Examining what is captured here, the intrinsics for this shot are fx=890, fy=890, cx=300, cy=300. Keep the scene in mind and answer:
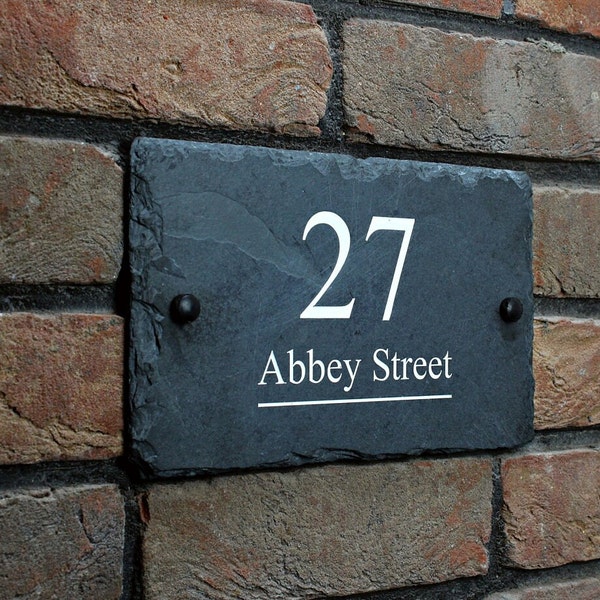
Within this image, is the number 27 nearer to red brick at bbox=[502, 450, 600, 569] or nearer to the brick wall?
the brick wall

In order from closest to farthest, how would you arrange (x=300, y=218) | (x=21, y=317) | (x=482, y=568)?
(x=21, y=317)
(x=300, y=218)
(x=482, y=568)

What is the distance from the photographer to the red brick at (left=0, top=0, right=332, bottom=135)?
779mm

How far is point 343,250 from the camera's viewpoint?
2.97 feet

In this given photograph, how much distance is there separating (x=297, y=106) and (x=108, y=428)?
0.37m

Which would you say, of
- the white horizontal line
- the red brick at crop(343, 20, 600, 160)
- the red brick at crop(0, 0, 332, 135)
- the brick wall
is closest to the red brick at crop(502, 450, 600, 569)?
the brick wall

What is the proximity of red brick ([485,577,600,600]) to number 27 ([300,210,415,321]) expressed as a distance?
36cm

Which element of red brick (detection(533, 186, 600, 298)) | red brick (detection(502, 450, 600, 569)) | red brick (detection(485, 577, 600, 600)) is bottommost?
red brick (detection(485, 577, 600, 600))

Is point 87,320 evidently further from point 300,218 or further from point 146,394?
point 300,218

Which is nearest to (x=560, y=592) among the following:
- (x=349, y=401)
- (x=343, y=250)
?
(x=349, y=401)

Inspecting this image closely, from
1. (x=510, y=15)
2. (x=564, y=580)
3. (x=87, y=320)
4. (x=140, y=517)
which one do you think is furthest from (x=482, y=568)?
(x=510, y=15)

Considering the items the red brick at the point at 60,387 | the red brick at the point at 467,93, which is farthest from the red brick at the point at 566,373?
the red brick at the point at 60,387

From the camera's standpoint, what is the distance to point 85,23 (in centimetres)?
80

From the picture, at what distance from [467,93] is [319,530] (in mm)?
503

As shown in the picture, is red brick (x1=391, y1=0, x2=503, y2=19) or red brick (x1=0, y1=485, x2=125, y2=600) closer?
red brick (x1=0, y1=485, x2=125, y2=600)
